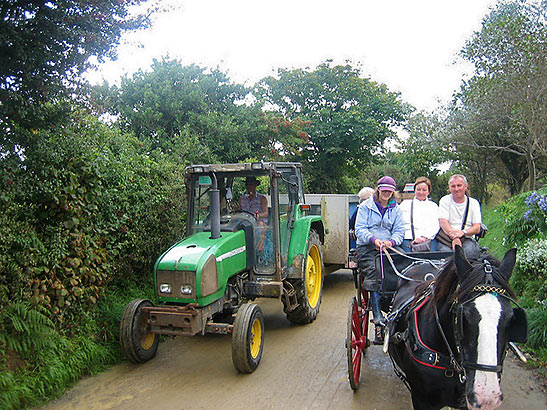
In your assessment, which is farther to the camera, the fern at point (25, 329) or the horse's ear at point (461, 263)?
the fern at point (25, 329)

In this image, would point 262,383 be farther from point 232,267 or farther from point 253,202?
point 253,202

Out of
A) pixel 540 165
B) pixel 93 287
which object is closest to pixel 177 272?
pixel 93 287

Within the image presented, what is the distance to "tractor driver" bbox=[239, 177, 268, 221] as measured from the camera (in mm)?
6117

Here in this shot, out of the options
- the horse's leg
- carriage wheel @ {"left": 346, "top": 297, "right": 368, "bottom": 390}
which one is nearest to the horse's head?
the horse's leg

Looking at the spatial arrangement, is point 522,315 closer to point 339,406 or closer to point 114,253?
point 339,406

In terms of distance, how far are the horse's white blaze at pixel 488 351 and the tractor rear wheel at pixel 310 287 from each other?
3.94m

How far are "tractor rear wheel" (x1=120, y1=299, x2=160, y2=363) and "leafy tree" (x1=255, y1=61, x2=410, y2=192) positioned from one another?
14.1m

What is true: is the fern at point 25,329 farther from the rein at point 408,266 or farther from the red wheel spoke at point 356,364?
the rein at point 408,266

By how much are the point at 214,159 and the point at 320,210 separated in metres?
3.06

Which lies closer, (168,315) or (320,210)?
(168,315)

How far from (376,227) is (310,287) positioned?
278cm

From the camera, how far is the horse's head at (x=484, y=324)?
2.31 meters

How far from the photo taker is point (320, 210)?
349 inches

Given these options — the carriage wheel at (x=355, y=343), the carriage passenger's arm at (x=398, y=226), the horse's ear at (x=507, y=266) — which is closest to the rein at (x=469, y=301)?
the horse's ear at (x=507, y=266)
